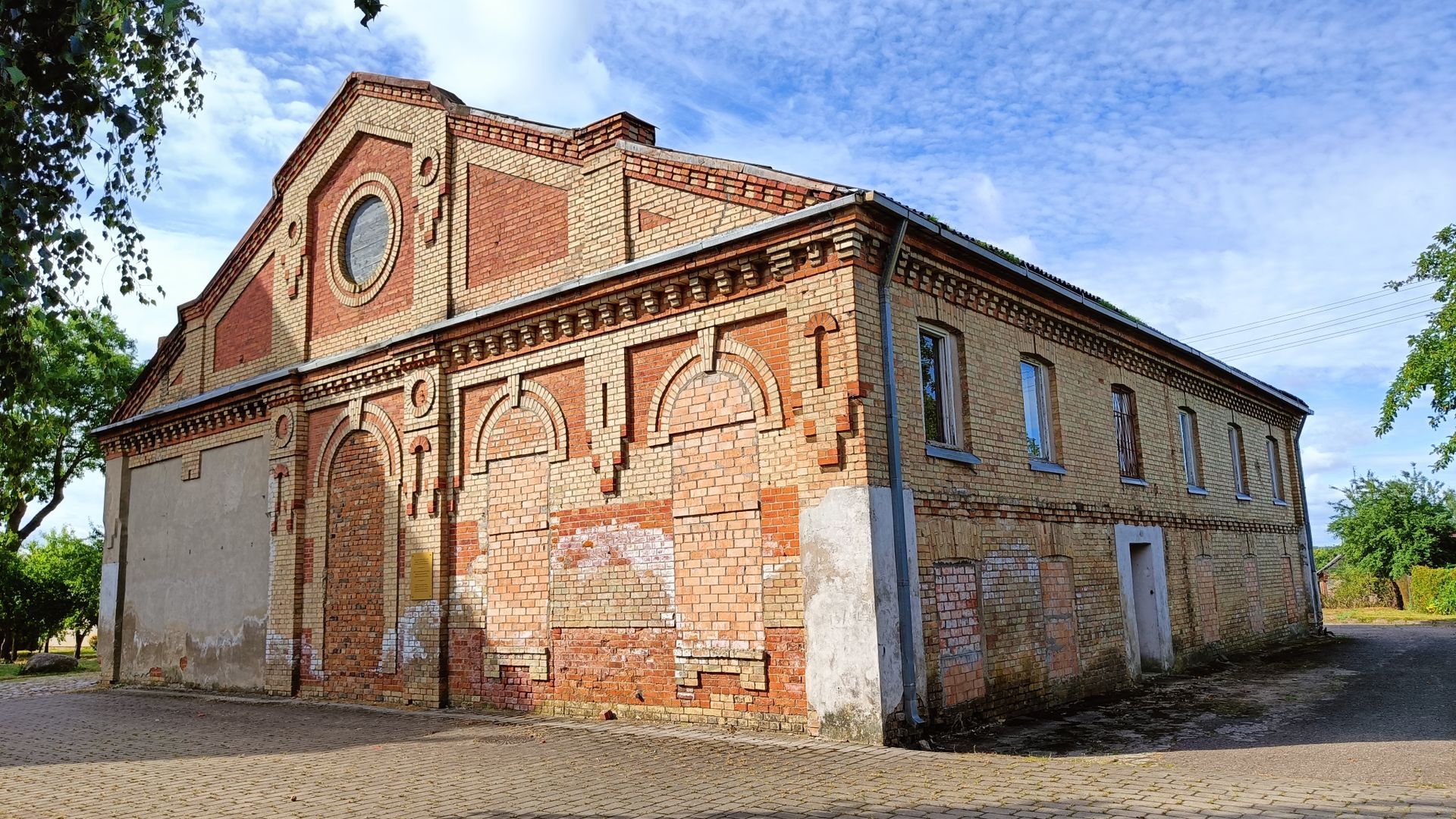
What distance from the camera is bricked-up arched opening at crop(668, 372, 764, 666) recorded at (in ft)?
30.8

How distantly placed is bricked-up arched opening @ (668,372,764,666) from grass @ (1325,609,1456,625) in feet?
80.5

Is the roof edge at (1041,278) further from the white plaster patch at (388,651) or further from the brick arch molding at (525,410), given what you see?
the white plaster patch at (388,651)

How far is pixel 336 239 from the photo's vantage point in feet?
50.4

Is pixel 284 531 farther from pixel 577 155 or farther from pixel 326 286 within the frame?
pixel 577 155

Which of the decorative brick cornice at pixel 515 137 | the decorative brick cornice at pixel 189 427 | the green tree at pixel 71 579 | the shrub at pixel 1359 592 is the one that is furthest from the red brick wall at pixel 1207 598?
the green tree at pixel 71 579

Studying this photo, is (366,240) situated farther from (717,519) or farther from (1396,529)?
(1396,529)

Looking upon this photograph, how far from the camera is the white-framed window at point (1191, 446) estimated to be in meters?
16.1

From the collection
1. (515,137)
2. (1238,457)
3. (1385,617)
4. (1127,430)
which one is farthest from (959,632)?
(1385,617)

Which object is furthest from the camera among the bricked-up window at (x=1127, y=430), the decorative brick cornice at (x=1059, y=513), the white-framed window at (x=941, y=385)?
the bricked-up window at (x=1127, y=430)

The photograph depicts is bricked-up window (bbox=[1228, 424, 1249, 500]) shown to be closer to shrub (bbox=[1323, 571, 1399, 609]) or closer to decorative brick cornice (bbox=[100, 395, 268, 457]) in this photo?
decorative brick cornice (bbox=[100, 395, 268, 457])

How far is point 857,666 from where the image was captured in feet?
27.6

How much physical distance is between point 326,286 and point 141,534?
685cm

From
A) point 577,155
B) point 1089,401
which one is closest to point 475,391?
point 577,155

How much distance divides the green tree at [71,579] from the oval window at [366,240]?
2027cm
